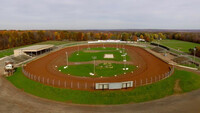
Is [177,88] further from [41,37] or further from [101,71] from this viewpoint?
[41,37]

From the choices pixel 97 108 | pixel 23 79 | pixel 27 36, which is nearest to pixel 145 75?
pixel 97 108

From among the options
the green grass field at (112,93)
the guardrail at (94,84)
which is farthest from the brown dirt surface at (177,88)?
the guardrail at (94,84)

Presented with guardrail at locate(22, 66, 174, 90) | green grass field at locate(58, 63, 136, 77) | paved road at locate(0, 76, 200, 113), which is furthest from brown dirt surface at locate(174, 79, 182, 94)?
green grass field at locate(58, 63, 136, 77)

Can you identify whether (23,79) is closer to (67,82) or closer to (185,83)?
(67,82)

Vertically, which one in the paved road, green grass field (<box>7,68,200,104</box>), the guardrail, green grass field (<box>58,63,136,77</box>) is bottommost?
the paved road

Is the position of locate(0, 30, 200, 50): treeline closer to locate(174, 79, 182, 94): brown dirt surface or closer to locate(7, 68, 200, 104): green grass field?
locate(7, 68, 200, 104): green grass field

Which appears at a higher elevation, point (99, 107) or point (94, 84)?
point (94, 84)

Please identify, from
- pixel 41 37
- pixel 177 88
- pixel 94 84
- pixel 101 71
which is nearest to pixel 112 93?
pixel 94 84
